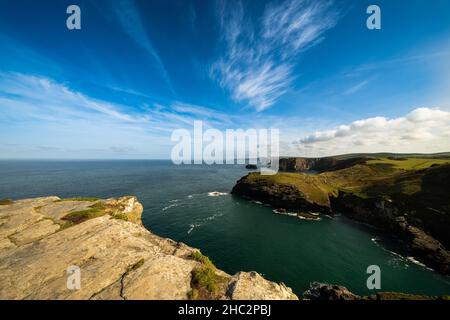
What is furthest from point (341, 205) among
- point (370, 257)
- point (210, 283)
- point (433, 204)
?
point (210, 283)

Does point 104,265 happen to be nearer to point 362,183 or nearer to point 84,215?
point 84,215

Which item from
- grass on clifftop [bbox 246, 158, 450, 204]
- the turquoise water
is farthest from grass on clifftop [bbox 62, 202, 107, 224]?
grass on clifftop [bbox 246, 158, 450, 204]

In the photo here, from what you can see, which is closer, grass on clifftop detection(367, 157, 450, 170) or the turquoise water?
the turquoise water

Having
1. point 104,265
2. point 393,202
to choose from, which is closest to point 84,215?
point 104,265

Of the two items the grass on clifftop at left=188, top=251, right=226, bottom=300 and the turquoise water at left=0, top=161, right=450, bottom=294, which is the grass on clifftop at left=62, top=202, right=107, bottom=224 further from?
the turquoise water at left=0, top=161, right=450, bottom=294

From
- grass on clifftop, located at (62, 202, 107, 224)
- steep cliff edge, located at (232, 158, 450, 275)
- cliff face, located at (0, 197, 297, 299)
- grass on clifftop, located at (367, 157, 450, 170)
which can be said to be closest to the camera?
cliff face, located at (0, 197, 297, 299)

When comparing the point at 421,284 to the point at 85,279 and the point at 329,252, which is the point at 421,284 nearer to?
the point at 329,252

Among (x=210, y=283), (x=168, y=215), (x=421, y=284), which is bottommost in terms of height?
(x=421, y=284)
